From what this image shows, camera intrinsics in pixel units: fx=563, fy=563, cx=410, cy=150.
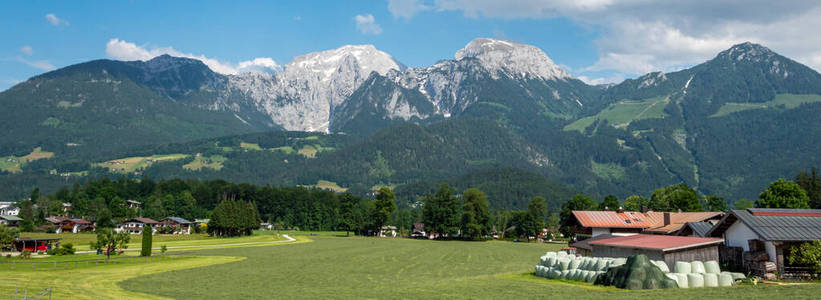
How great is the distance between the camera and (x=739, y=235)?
4603 cm

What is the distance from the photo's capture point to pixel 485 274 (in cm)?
5175

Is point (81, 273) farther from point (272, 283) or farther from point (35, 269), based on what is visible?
point (272, 283)

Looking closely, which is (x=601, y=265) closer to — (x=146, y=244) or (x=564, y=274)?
(x=564, y=274)

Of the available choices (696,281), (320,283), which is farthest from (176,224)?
(696,281)

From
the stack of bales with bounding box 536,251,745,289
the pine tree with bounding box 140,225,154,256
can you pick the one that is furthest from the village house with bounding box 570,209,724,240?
the pine tree with bounding box 140,225,154,256

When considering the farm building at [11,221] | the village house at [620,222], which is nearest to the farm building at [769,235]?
the village house at [620,222]

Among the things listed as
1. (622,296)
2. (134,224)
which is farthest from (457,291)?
(134,224)

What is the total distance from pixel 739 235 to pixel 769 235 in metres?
4.24

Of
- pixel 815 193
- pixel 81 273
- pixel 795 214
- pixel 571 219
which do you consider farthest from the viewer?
pixel 815 193

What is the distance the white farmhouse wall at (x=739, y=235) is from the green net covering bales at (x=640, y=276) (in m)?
11.6

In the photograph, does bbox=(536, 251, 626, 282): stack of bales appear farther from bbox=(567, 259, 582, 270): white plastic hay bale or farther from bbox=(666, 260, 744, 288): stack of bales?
bbox=(666, 260, 744, 288): stack of bales

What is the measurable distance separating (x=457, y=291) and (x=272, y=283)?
15167 millimetres

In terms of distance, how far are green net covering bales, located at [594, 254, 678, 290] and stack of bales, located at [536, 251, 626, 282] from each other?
96.9 inches

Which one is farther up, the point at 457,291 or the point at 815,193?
the point at 815,193
